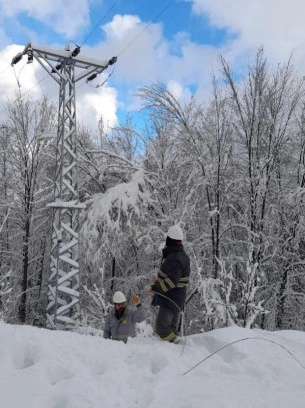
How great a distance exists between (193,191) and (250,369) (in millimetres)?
10706

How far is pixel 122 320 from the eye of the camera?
5.50 meters

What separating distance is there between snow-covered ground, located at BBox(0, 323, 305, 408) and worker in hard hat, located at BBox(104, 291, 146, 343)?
3.79 ft

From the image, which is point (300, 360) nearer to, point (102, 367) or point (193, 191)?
point (102, 367)

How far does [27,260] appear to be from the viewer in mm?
18797

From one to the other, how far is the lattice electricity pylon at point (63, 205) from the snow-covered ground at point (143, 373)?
6.08m

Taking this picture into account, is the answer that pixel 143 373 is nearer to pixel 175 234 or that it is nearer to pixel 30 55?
pixel 175 234

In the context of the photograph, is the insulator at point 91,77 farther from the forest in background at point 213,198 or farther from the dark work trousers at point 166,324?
the dark work trousers at point 166,324

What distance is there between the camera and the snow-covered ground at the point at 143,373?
2883 mm

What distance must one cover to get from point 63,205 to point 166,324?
5.82 meters

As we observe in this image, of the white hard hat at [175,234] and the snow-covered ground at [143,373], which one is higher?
the white hard hat at [175,234]

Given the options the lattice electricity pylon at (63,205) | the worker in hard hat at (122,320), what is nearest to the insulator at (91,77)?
the lattice electricity pylon at (63,205)

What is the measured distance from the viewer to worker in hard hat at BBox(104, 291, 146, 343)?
5441mm

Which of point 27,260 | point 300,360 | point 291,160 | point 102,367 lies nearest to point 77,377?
point 102,367

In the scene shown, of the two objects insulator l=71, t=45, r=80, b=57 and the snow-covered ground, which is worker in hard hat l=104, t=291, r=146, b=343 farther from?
insulator l=71, t=45, r=80, b=57
